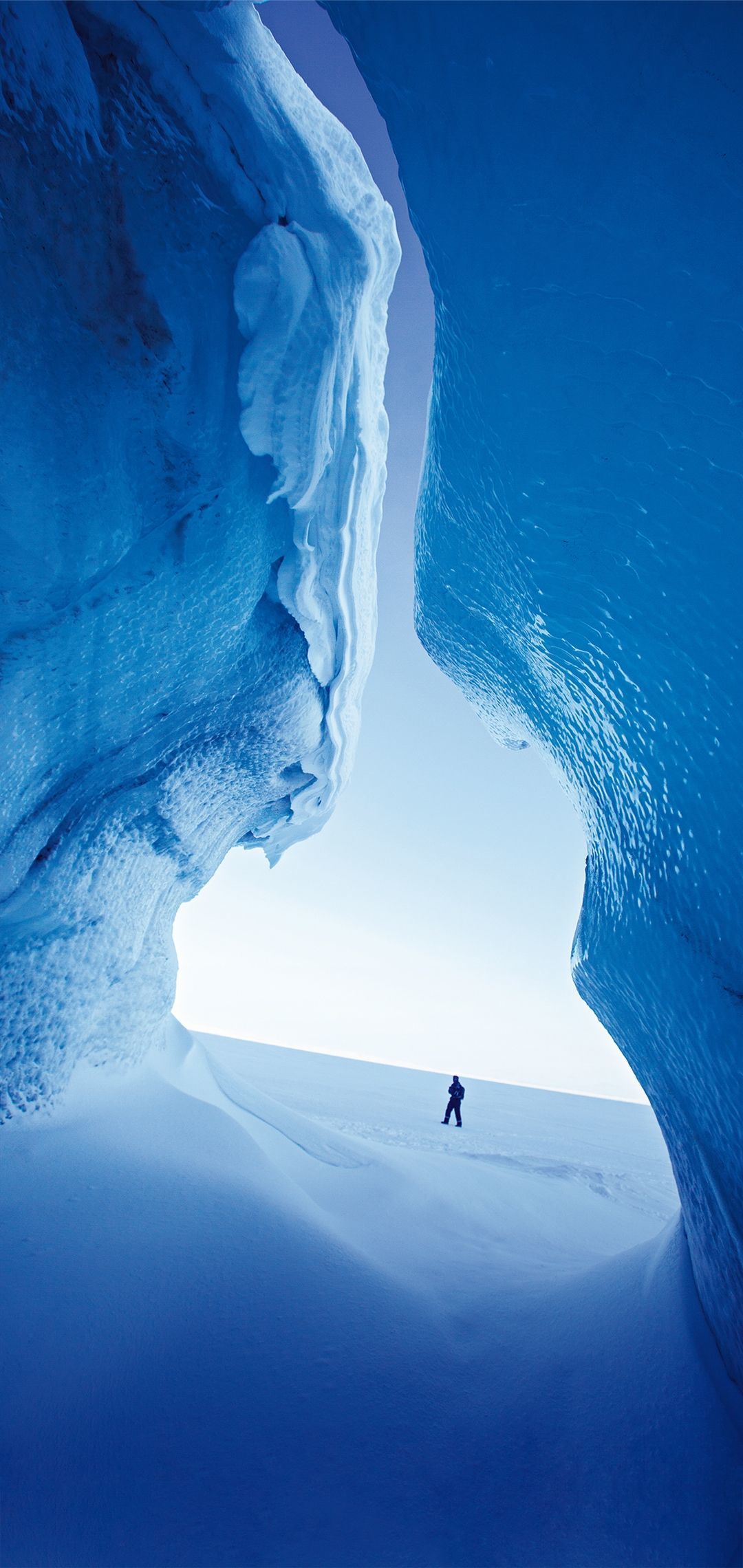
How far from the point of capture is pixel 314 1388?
6.02 feet

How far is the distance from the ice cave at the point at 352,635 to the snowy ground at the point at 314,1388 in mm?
12

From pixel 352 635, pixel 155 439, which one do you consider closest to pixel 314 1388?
pixel 352 635

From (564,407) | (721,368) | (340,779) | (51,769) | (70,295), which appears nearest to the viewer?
(721,368)

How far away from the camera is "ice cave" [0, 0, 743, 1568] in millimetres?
1509

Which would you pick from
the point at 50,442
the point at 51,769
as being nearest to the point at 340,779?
the point at 51,769

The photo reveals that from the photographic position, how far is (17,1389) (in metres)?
1.76

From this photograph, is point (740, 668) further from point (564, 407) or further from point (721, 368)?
point (564, 407)

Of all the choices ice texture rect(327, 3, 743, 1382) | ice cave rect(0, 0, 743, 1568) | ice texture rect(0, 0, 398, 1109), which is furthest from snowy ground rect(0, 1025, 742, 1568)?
ice texture rect(0, 0, 398, 1109)

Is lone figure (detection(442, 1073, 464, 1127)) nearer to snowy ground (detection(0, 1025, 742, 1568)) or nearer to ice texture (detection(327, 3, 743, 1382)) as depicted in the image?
snowy ground (detection(0, 1025, 742, 1568))

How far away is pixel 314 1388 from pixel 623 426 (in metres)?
2.87

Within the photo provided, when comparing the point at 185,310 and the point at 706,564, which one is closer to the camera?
the point at 706,564

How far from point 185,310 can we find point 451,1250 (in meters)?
4.36

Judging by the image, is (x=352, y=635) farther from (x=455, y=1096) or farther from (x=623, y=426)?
(x=455, y=1096)

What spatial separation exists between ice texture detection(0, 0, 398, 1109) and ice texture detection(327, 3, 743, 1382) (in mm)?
553
